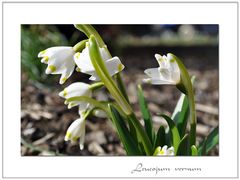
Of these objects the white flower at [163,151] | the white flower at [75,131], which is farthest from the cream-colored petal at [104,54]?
the white flower at [163,151]

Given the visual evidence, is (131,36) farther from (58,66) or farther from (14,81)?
(58,66)

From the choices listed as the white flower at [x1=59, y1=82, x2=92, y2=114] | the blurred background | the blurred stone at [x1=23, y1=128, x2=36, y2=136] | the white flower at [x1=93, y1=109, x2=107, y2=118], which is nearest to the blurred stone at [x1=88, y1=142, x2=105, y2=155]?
the blurred background

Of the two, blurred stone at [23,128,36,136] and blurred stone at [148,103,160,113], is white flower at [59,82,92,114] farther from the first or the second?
blurred stone at [148,103,160,113]

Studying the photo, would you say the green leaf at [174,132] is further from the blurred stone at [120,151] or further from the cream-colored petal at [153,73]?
the blurred stone at [120,151]
